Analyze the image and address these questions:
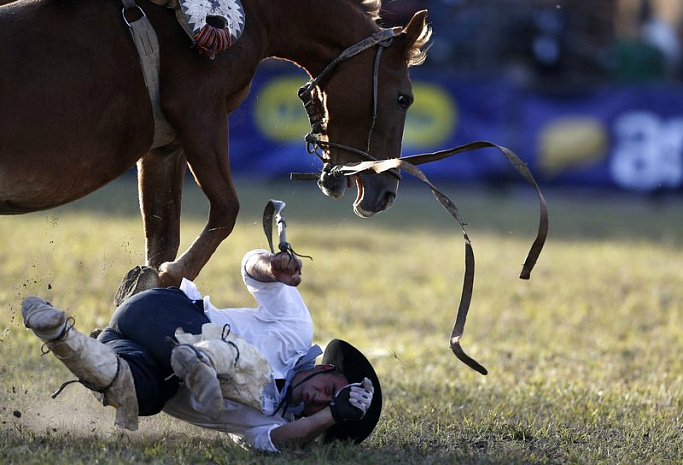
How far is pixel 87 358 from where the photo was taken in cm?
343

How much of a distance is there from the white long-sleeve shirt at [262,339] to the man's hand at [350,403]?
27 centimetres

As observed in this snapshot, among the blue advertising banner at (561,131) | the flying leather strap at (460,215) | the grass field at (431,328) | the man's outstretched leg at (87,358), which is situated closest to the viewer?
the man's outstretched leg at (87,358)

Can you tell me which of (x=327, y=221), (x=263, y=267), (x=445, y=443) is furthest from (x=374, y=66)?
(x=327, y=221)

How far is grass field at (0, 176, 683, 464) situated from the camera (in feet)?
13.2

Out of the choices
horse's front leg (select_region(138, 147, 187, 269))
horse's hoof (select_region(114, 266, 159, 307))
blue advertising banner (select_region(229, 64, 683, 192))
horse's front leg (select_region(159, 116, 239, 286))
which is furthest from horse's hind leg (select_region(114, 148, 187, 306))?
blue advertising banner (select_region(229, 64, 683, 192))

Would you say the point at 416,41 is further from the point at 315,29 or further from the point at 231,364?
the point at 231,364

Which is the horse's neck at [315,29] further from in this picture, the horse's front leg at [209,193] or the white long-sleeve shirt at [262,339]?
the white long-sleeve shirt at [262,339]

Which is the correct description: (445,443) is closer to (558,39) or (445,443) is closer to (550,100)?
(550,100)

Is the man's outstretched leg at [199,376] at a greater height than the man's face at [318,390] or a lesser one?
greater

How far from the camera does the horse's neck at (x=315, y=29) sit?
4281 millimetres

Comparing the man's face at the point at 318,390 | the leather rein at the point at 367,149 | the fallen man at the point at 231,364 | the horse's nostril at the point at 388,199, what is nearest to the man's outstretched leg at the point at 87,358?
the fallen man at the point at 231,364

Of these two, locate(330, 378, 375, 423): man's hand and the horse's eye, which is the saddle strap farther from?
locate(330, 378, 375, 423): man's hand

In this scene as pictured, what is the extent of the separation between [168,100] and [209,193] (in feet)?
1.22

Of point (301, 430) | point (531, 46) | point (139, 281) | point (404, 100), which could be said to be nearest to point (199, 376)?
point (301, 430)
